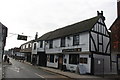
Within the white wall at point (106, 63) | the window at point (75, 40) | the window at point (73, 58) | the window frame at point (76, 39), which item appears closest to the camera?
the white wall at point (106, 63)

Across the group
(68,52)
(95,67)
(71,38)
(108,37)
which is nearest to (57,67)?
(68,52)

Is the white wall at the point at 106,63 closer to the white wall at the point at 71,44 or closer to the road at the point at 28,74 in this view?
the white wall at the point at 71,44

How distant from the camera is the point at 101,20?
72.6 ft

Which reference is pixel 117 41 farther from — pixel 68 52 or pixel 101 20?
pixel 68 52

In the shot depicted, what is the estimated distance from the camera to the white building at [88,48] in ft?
63.4

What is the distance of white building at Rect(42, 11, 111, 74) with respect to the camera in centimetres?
1931

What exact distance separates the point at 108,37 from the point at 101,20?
324cm

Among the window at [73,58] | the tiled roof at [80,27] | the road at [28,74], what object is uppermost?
the tiled roof at [80,27]

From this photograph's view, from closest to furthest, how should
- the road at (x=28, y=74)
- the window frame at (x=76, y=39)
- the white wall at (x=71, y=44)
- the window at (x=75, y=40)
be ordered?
1. the road at (x=28, y=74)
2. the white wall at (x=71, y=44)
3. the window frame at (x=76, y=39)
4. the window at (x=75, y=40)

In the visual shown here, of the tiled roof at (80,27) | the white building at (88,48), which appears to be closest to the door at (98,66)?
the white building at (88,48)


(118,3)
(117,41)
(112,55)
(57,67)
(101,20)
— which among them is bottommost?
(57,67)

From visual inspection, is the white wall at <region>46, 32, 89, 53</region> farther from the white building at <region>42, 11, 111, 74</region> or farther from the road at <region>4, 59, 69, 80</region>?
the road at <region>4, 59, 69, 80</region>

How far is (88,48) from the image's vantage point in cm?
1927

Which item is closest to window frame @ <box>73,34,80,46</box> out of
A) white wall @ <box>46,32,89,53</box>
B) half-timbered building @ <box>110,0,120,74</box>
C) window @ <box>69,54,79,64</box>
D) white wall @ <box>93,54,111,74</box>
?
white wall @ <box>46,32,89,53</box>
